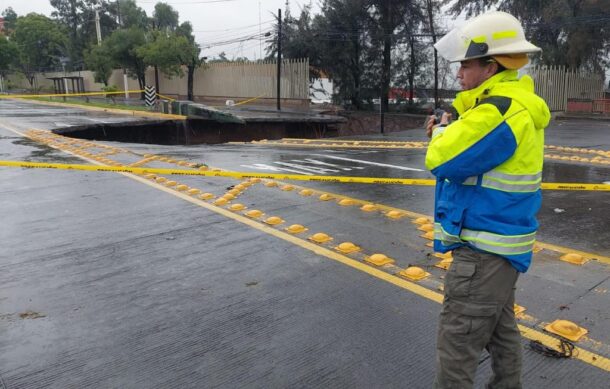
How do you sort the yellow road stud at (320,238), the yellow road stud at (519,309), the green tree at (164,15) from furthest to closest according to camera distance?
the green tree at (164,15)
the yellow road stud at (320,238)
the yellow road stud at (519,309)

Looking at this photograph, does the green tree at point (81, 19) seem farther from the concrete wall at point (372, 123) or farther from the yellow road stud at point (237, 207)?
the yellow road stud at point (237, 207)

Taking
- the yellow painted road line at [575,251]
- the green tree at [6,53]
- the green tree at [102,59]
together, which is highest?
the green tree at [6,53]

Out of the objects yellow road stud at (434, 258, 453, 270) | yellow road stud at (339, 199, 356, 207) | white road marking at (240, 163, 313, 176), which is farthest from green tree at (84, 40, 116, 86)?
yellow road stud at (434, 258, 453, 270)

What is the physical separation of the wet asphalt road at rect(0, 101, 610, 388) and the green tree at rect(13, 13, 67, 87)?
66228mm

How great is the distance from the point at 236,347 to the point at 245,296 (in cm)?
70

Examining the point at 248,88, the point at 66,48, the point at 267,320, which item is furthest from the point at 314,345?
the point at 66,48

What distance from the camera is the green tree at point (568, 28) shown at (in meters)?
23.5

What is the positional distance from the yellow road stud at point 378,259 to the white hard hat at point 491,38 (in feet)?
7.77

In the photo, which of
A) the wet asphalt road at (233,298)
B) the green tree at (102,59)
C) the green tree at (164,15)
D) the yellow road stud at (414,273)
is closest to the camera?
the wet asphalt road at (233,298)

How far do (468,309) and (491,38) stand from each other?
109 cm

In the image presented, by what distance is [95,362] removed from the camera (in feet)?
8.95

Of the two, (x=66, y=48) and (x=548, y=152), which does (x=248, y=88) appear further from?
(x=66, y=48)

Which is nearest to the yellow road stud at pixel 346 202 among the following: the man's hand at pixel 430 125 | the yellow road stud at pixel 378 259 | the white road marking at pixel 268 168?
the yellow road stud at pixel 378 259

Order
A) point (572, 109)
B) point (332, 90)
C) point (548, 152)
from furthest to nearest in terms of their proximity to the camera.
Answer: point (332, 90) < point (572, 109) < point (548, 152)
